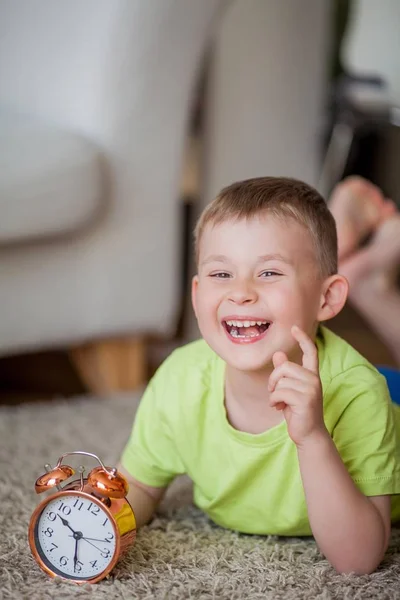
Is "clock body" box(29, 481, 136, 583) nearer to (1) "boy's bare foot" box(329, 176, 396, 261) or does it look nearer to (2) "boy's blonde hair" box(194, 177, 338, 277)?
(2) "boy's blonde hair" box(194, 177, 338, 277)

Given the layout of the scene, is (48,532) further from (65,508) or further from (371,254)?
(371,254)

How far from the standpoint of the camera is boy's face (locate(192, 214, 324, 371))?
907 millimetres

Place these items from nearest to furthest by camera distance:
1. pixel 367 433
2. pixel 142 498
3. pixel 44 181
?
pixel 367 433 < pixel 142 498 < pixel 44 181

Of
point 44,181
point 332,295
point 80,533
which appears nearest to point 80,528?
point 80,533

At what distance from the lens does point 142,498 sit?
42.2 inches

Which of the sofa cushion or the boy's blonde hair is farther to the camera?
the sofa cushion

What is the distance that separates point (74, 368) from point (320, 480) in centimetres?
114

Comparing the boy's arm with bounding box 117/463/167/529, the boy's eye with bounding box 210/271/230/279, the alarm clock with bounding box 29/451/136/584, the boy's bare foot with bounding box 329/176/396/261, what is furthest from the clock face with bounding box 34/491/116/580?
the boy's bare foot with bounding box 329/176/396/261

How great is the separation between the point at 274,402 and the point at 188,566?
220 millimetres

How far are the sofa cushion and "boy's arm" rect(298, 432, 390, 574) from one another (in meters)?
0.73

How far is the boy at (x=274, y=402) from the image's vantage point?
875 millimetres

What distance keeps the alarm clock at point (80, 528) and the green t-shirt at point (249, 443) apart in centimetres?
16

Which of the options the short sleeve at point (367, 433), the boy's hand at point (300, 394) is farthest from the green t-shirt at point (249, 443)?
the boy's hand at point (300, 394)

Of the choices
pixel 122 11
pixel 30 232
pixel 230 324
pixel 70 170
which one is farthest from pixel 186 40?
pixel 230 324
